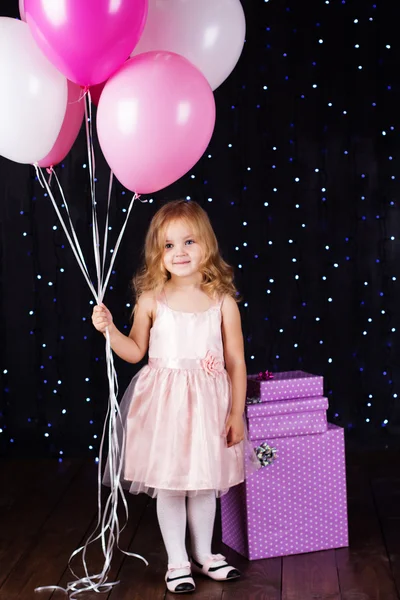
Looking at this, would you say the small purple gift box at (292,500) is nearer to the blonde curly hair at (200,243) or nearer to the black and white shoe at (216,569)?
the black and white shoe at (216,569)

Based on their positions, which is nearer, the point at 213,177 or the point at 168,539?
the point at 168,539

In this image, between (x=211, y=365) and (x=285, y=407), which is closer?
(x=211, y=365)

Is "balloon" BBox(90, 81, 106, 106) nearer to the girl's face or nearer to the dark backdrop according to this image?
the girl's face

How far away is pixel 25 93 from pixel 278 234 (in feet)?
6.09

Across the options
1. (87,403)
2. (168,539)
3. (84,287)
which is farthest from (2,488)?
(168,539)

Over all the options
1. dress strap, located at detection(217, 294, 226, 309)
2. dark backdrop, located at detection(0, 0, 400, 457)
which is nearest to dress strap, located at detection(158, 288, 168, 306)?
dress strap, located at detection(217, 294, 226, 309)

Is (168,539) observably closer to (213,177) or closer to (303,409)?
(303,409)

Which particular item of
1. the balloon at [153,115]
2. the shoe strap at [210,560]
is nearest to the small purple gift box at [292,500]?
the shoe strap at [210,560]

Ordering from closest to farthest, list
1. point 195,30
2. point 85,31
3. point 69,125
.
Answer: point 85,31 < point 195,30 < point 69,125

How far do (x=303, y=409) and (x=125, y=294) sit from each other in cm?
136

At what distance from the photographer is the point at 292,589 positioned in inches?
90.4

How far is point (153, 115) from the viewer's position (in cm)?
199

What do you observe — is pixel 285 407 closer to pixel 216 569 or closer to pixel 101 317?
pixel 216 569

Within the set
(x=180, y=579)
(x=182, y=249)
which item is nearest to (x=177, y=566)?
(x=180, y=579)
